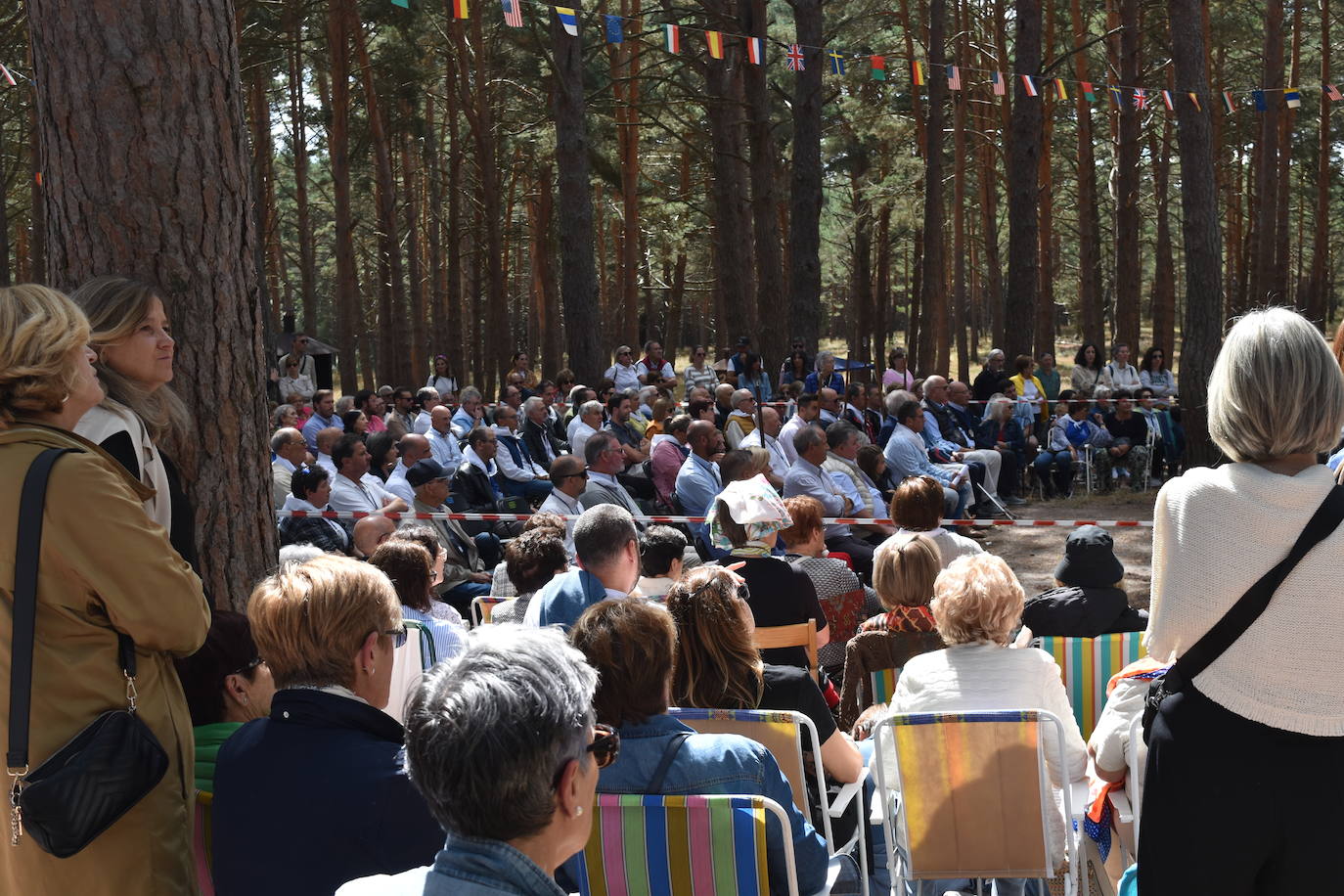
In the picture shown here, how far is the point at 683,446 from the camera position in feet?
33.8

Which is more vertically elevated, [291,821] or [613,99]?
[613,99]

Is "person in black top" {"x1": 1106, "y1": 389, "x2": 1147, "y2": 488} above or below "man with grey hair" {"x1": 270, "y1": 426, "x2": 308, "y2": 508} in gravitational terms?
below

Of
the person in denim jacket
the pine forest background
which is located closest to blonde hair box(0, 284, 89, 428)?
the person in denim jacket

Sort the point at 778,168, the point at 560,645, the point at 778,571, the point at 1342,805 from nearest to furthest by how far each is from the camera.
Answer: the point at 560,645 < the point at 1342,805 < the point at 778,571 < the point at 778,168

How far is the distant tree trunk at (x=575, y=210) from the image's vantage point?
15977 millimetres

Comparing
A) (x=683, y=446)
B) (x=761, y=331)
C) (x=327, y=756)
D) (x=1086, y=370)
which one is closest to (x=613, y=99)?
(x=761, y=331)

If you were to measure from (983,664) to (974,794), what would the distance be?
46cm

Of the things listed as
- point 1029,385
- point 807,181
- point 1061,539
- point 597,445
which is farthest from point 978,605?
point 807,181

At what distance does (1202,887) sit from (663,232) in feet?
104

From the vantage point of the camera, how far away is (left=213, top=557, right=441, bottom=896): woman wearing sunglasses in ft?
7.30

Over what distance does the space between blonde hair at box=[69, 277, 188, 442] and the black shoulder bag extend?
7.46 feet

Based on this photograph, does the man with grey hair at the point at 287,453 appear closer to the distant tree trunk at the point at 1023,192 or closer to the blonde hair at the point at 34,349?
the blonde hair at the point at 34,349

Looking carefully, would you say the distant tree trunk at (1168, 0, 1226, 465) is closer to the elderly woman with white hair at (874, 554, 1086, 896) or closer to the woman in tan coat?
the elderly woman with white hair at (874, 554, 1086, 896)

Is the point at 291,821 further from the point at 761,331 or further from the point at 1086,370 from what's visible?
the point at 761,331
